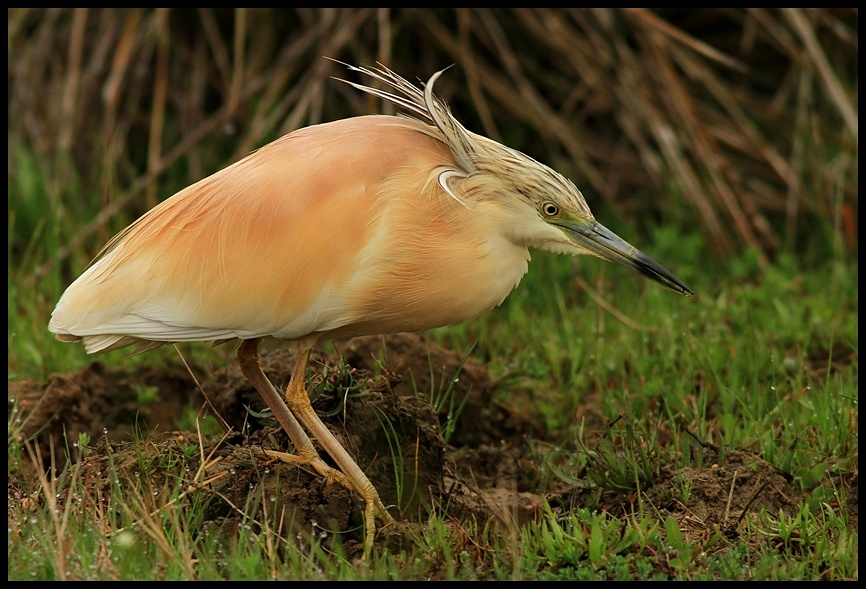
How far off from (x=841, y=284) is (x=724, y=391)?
1936mm

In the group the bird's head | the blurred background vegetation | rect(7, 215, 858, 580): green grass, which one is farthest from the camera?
the blurred background vegetation

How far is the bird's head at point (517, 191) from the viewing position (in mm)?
3855

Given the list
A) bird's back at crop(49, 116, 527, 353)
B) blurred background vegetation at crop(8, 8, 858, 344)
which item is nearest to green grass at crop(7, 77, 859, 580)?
blurred background vegetation at crop(8, 8, 858, 344)

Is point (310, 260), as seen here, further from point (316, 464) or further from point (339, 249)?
point (316, 464)

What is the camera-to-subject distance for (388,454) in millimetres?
4207

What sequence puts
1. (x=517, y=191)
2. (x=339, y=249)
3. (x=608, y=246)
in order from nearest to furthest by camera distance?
(x=339, y=249), (x=517, y=191), (x=608, y=246)

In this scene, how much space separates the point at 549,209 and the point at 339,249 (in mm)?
737

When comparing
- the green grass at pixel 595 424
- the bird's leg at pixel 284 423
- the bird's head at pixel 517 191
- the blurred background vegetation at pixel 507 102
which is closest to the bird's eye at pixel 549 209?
the bird's head at pixel 517 191

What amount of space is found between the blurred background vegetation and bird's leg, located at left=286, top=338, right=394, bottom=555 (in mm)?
2976

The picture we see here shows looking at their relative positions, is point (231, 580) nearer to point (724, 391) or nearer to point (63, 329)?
point (63, 329)

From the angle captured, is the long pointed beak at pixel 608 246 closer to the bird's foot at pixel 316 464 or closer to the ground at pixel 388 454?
the ground at pixel 388 454

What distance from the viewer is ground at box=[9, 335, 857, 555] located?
12.7ft

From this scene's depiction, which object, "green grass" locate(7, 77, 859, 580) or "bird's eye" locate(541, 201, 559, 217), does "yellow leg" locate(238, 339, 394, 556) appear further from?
"bird's eye" locate(541, 201, 559, 217)

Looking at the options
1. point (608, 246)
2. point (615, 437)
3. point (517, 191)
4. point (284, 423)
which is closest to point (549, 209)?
point (517, 191)
